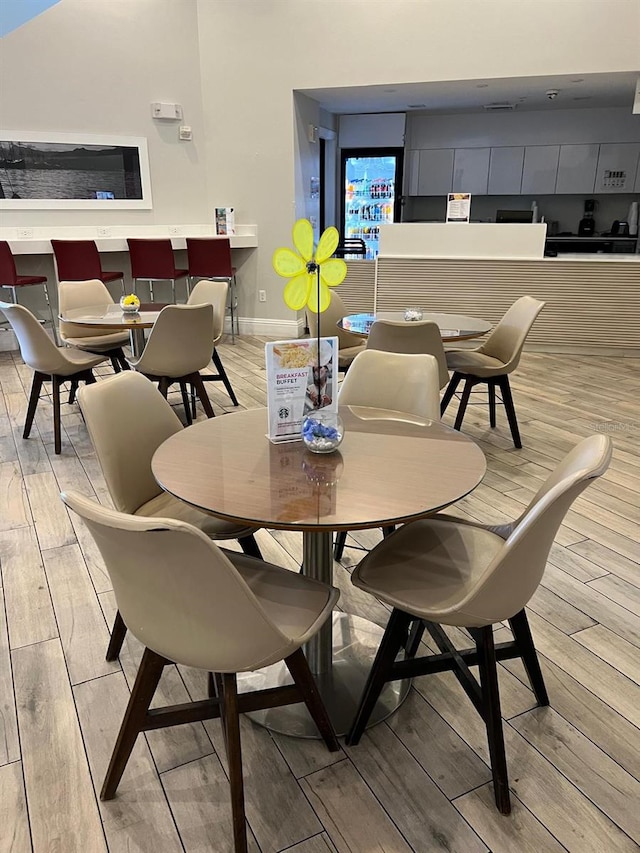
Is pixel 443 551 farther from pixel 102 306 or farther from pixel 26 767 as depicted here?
pixel 102 306

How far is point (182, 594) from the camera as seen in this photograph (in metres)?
1.19

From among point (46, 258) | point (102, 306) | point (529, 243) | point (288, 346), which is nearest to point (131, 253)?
point (46, 258)

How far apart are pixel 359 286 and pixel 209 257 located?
1.60m

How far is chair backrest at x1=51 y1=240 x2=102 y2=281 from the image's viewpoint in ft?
18.5

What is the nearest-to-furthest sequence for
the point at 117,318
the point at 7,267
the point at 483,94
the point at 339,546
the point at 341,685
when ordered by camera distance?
the point at 341,685 < the point at 339,546 < the point at 117,318 < the point at 7,267 < the point at 483,94

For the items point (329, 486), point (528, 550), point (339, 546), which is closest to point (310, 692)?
point (329, 486)

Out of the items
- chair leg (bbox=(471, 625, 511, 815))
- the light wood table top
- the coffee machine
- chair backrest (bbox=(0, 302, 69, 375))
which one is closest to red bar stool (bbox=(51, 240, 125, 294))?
chair backrest (bbox=(0, 302, 69, 375))

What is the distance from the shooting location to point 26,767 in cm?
160

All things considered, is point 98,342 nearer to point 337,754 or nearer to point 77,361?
point 77,361

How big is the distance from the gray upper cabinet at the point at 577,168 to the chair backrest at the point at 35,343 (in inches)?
273

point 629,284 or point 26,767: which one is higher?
point 629,284

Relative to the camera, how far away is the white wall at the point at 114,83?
5895mm

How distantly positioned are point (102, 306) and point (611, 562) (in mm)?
3565

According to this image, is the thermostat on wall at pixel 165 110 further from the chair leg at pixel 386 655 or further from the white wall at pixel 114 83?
the chair leg at pixel 386 655
